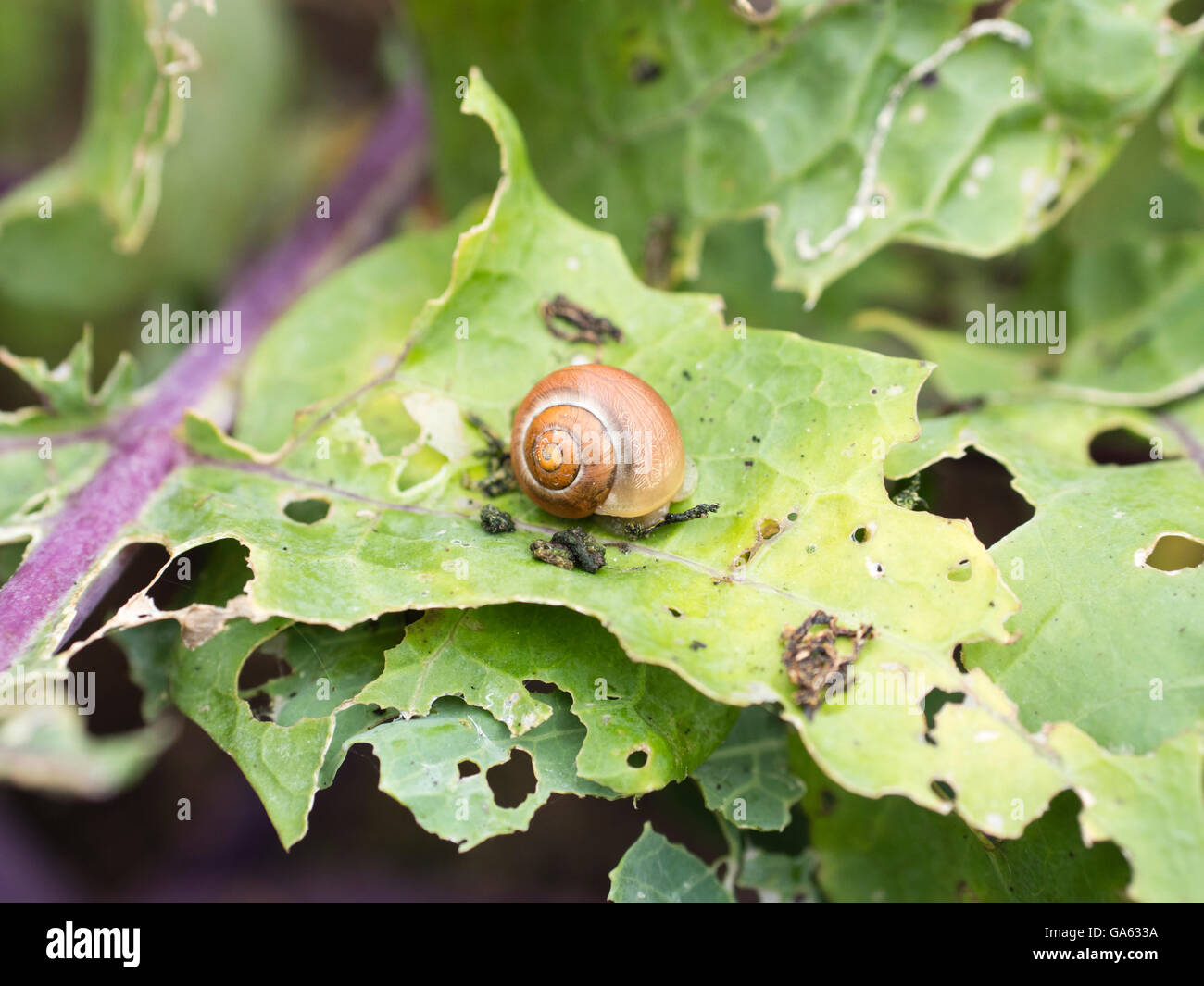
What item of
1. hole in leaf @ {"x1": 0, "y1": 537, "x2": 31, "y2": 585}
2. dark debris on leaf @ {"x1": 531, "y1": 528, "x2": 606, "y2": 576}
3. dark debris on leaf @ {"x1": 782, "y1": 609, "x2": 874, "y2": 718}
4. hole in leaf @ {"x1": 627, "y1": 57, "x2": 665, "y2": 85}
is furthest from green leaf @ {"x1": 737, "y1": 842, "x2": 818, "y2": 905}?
hole in leaf @ {"x1": 627, "y1": 57, "x2": 665, "y2": 85}

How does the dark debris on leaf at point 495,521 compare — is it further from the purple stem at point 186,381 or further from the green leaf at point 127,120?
the green leaf at point 127,120

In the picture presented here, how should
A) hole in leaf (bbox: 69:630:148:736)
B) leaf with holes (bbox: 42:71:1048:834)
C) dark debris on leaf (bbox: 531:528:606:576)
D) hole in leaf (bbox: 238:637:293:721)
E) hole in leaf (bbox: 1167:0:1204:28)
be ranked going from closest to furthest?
leaf with holes (bbox: 42:71:1048:834) < dark debris on leaf (bbox: 531:528:606:576) < hole in leaf (bbox: 238:637:293:721) < hole in leaf (bbox: 1167:0:1204:28) < hole in leaf (bbox: 69:630:148:736)

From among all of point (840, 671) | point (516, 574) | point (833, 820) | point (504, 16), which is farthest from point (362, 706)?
point (504, 16)

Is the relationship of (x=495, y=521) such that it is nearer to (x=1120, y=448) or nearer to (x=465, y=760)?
(x=465, y=760)

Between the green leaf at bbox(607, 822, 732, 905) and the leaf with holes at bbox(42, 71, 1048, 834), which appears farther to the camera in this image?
the green leaf at bbox(607, 822, 732, 905)

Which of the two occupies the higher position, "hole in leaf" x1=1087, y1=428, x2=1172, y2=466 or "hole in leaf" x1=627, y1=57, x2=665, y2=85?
"hole in leaf" x1=627, y1=57, x2=665, y2=85

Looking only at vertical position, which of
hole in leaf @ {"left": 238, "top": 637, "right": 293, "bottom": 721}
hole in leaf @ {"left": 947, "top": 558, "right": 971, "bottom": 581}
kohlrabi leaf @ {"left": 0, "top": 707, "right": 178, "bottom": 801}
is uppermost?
hole in leaf @ {"left": 947, "top": 558, "right": 971, "bottom": 581}

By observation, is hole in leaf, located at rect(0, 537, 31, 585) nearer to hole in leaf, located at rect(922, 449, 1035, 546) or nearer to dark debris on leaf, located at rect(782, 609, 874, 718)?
dark debris on leaf, located at rect(782, 609, 874, 718)
